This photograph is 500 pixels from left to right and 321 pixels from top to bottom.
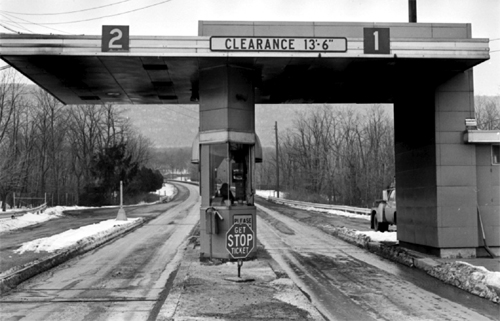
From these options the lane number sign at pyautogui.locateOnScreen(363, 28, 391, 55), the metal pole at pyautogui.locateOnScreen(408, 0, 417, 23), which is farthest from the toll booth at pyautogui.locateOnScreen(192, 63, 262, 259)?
the metal pole at pyautogui.locateOnScreen(408, 0, 417, 23)

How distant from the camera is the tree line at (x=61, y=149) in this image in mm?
56688

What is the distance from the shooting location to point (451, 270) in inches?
429

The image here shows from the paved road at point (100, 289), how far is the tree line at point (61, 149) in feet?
121

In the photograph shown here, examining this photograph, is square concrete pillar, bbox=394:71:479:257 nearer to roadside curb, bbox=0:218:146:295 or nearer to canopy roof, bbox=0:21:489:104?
canopy roof, bbox=0:21:489:104

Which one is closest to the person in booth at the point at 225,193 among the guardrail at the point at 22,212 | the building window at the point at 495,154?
the building window at the point at 495,154

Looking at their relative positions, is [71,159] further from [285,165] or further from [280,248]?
[280,248]

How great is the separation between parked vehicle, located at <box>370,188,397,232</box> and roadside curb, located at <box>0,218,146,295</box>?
12.2 metres

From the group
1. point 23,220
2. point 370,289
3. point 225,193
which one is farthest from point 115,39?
point 23,220

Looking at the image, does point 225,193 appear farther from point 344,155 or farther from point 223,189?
point 344,155

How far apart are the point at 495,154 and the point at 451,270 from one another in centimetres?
416

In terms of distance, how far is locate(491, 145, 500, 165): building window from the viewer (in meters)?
13.3

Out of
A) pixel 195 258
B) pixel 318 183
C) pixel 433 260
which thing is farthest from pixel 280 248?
pixel 318 183

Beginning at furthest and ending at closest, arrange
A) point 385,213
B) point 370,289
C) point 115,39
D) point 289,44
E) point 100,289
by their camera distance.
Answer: point 385,213, point 289,44, point 115,39, point 100,289, point 370,289

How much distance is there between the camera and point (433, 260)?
12.5 m
